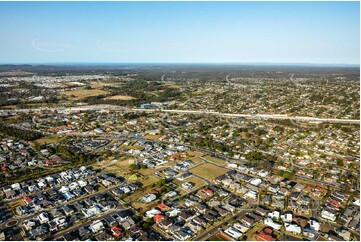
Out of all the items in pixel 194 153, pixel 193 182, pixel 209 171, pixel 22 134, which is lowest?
pixel 193 182

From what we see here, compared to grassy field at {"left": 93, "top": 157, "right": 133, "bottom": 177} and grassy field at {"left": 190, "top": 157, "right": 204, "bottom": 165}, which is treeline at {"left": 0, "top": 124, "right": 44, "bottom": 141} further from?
grassy field at {"left": 190, "top": 157, "right": 204, "bottom": 165}

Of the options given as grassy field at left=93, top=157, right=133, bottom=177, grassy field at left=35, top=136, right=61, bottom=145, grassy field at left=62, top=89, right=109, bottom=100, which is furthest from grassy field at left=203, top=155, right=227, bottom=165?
grassy field at left=62, top=89, right=109, bottom=100

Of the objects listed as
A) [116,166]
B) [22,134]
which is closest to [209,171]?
[116,166]

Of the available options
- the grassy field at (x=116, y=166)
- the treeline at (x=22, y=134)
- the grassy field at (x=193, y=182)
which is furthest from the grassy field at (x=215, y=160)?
the treeline at (x=22, y=134)

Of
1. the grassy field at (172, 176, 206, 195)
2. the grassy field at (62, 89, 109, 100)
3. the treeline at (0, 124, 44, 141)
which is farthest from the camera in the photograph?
the grassy field at (62, 89, 109, 100)

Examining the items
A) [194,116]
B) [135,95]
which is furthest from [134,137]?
[135,95]

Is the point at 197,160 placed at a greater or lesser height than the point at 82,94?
lesser

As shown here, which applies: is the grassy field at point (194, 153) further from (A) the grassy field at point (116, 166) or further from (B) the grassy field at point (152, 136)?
(B) the grassy field at point (152, 136)

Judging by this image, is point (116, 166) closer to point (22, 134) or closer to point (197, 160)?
point (197, 160)
